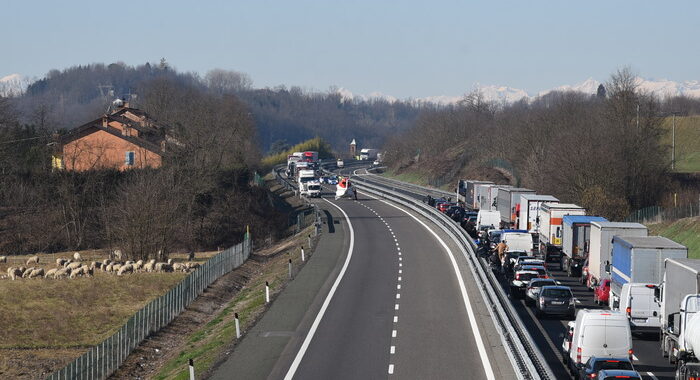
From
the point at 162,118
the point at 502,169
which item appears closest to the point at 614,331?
the point at 502,169

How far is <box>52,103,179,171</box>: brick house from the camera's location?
92.1 meters

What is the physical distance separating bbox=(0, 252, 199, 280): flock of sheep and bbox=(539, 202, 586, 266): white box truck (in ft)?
71.1

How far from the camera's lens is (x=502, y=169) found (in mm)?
122000

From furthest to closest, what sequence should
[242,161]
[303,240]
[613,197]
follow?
[242,161], [613,197], [303,240]

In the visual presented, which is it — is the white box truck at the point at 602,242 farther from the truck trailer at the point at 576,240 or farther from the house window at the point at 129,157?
the house window at the point at 129,157

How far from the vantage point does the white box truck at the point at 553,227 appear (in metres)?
53.2

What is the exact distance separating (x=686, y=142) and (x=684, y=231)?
75809 mm

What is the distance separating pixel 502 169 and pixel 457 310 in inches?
3454

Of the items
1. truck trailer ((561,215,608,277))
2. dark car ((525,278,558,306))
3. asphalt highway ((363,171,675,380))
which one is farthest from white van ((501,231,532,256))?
dark car ((525,278,558,306))

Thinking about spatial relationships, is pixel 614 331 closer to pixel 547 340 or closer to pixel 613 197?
pixel 547 340

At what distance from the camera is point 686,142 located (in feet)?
429

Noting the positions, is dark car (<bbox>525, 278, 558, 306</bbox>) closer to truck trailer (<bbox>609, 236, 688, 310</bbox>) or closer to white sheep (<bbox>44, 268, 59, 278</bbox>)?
truck trailer (<bbox>609, 236, 688, 310</bbox>)

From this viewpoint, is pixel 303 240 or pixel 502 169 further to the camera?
pixel 502 169

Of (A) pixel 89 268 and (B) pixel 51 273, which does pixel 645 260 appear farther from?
(B) pixel 51 273
